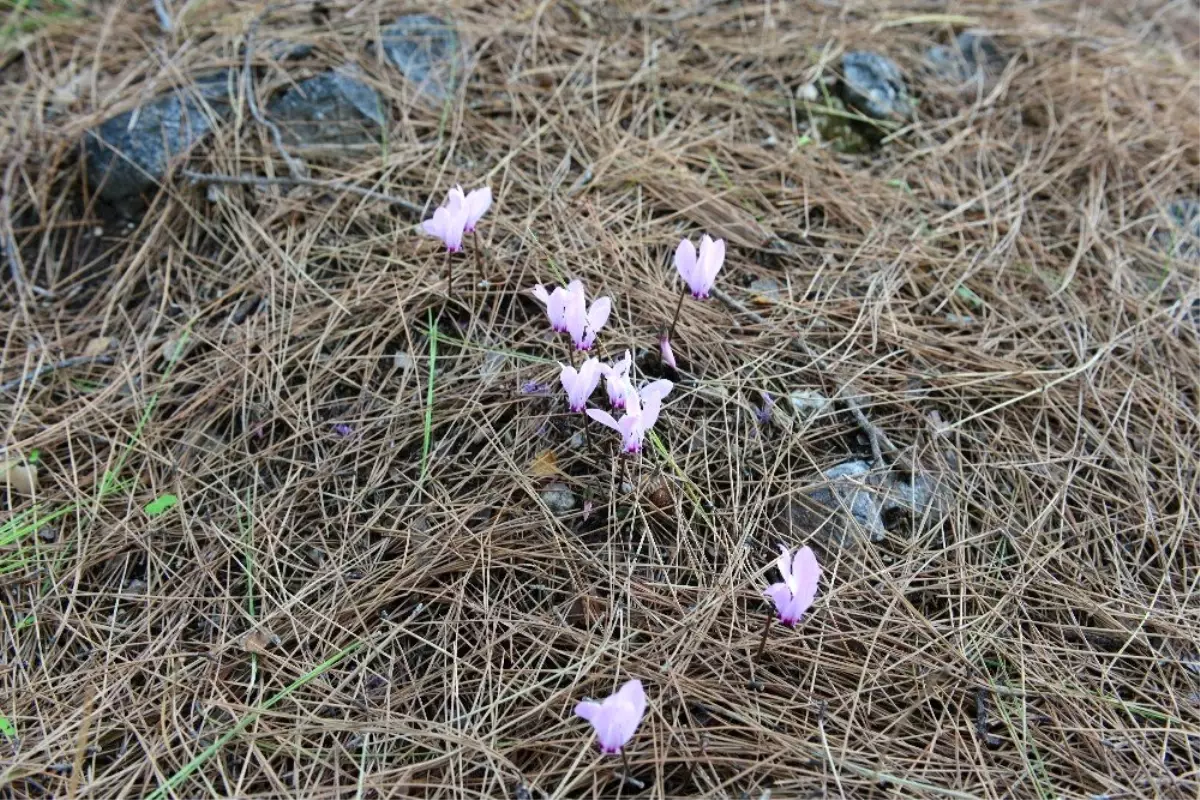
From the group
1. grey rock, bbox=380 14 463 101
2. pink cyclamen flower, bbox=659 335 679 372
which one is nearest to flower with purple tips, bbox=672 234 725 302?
pink cyclamen flower, bbox=659 335 679 372

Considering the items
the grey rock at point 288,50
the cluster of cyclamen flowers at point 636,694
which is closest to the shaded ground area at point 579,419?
the grey rock at point 288,50

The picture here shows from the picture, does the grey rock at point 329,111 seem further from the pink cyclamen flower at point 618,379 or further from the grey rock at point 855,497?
the grey rock at point 855,497

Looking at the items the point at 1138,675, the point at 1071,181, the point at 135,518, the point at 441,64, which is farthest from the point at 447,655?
the point at 1071,181

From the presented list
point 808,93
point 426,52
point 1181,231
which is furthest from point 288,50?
point 1181,231

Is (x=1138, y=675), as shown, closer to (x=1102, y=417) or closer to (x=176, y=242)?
(x=1102, y=417)

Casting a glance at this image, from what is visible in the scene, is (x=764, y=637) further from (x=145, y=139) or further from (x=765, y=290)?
(x=145, y=139)

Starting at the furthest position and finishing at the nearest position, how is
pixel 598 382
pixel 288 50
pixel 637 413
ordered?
pixel 288 50, pixel 598 382, pixel 637 413
